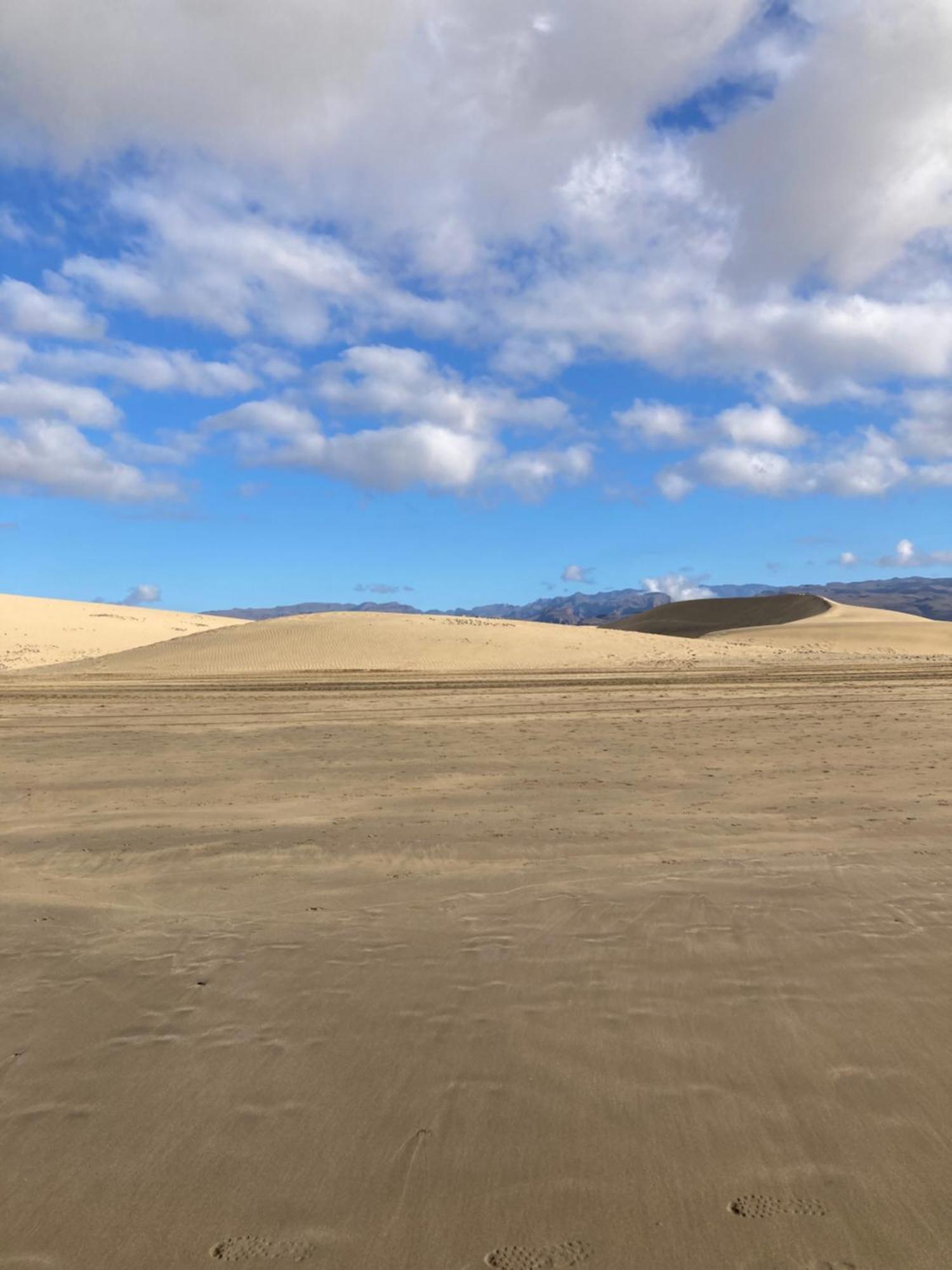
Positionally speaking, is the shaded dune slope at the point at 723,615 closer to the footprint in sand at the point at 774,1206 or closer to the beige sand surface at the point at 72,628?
the beige sand surface at the point at 72,628

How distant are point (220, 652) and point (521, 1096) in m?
32.1

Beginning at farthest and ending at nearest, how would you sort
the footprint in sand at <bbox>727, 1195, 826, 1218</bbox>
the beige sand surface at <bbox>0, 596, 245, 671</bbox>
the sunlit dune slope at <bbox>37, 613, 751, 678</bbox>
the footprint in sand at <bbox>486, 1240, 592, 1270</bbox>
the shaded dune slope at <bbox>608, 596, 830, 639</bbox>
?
the shaded dune slope at <bbox>608, 596, 830, 639</bbox> < the beige sand surface at <bbox>0, 596, 245, 671</bbox> < the sunlit dune slope at <bbox>37, 613, 751, 678</bbox> < the footprint in sand at <bbox>727, 1195, 826, 1218</bbox> < the footprint in sand at <bbox>486, 1240, 592, 1270</bbox>

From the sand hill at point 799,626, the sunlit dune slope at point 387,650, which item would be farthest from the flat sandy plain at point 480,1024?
the sand hill at point 799,626

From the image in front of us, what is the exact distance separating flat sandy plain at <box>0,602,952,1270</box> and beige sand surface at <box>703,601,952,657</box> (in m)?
34.4

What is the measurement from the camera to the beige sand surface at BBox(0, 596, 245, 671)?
42.4 meters

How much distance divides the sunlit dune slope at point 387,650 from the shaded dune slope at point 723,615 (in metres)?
35.3

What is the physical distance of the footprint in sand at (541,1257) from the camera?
2.71 meters

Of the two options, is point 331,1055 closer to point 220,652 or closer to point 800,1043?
point 800,1043

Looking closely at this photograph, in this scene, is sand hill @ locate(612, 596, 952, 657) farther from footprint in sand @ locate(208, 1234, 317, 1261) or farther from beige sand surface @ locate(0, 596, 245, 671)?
footprint in sand @ locate(208, 1234, 317, 1261)

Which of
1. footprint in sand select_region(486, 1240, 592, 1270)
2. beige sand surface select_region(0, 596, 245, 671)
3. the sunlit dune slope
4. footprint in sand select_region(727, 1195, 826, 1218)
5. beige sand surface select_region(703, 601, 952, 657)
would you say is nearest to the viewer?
footprint in sand select_region(486, 1240, 592, 1270)

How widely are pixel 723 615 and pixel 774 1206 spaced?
280 ft

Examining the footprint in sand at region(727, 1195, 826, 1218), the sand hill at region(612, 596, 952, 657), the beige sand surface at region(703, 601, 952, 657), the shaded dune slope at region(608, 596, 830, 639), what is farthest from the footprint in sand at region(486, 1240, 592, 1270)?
the shaded dune slope at region(608, 596, 830, 639)

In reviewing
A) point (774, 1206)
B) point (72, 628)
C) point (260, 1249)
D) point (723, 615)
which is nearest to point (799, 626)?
point (723, 615)

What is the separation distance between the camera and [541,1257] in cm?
275
